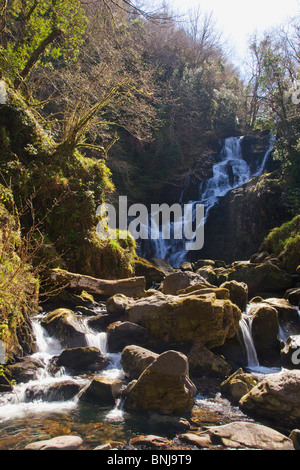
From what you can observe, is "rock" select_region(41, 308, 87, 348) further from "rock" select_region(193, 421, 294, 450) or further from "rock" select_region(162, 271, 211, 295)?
"rock" select_region(162, 271, 211, 295)

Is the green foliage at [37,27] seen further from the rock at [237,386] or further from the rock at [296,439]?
the rock at [296,439]

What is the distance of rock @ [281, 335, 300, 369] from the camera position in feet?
22.3

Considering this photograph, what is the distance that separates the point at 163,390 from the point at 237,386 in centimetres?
140

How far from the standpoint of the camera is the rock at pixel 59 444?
3.30m

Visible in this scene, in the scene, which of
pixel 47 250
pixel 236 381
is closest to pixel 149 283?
pixel 47 250

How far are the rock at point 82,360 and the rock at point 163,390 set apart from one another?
1.15 metres

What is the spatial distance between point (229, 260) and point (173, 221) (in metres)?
3.98

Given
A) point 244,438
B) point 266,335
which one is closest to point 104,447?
point 244,438

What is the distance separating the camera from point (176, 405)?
456 cm

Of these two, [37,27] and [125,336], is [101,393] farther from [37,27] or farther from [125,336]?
[37,27]

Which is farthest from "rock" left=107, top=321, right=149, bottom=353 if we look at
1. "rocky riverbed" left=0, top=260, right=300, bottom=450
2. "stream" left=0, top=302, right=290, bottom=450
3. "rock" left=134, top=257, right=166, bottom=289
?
"rock" left=134, top=257, right=166, bottom=289

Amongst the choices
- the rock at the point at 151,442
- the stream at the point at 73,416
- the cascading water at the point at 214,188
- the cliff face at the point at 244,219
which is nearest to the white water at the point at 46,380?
the stream at the point at 73,416

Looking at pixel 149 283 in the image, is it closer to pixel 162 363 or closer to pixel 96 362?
pixel 96 362

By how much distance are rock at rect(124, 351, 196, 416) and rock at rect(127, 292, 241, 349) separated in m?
1.81
